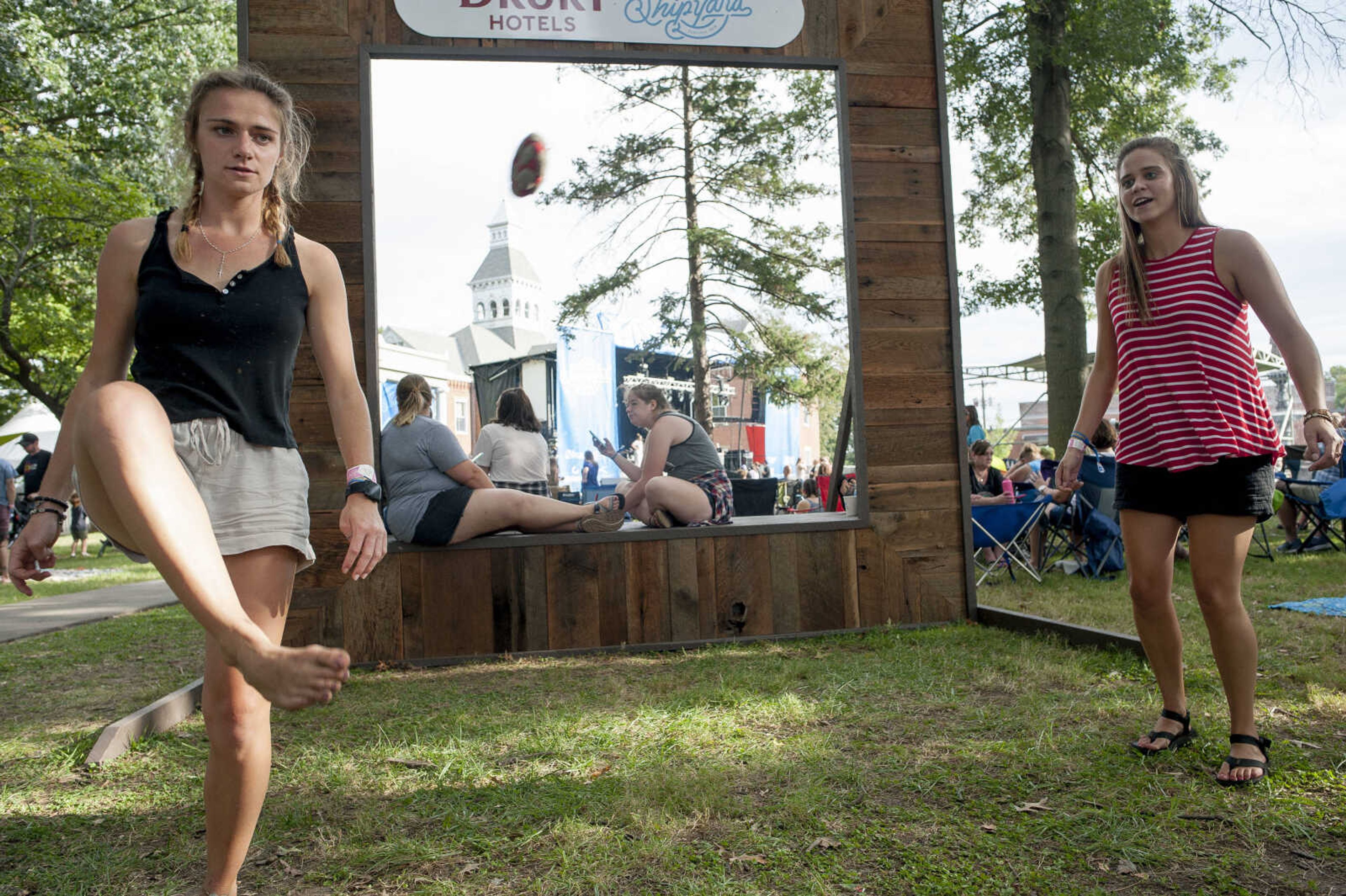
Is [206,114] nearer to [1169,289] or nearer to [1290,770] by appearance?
[1169,289]

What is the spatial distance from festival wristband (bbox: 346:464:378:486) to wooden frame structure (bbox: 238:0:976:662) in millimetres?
2909

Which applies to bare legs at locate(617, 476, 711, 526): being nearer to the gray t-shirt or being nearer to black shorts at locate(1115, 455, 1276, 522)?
the gray t-shirt

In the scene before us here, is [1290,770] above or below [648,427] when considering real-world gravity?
below

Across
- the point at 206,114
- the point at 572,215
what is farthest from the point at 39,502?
the point at 572,215

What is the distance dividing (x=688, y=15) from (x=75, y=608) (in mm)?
6600

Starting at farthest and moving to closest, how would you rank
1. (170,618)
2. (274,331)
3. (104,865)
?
(170,618)
(104,865)
(274,331)

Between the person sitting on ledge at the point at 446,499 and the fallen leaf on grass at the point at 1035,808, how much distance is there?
2870mm

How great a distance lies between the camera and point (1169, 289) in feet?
9.06

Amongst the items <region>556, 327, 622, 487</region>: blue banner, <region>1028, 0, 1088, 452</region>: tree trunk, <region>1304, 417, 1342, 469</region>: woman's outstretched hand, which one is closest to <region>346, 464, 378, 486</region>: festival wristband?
<region>1304, 417, 1342, 469</region>: woman's outstretched hand

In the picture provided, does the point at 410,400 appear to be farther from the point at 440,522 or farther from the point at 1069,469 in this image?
the point at 1069,469

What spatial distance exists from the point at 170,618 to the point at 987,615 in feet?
18.5

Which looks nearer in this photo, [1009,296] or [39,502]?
[39,502]

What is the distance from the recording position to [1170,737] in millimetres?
2824

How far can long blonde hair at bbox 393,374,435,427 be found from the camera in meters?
5.09
